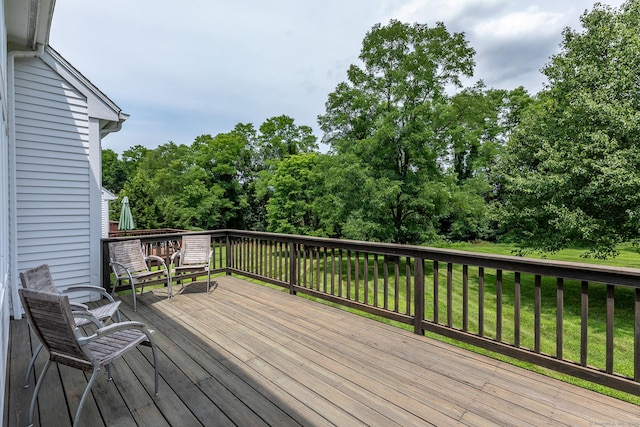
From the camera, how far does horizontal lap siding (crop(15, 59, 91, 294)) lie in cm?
379

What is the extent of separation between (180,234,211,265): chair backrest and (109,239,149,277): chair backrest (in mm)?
619

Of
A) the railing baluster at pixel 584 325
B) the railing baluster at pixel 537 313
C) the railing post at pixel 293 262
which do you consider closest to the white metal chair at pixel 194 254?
the railing post at pixel 293 262

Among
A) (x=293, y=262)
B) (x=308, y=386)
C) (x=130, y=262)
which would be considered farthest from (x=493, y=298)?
(x=130, y=262)

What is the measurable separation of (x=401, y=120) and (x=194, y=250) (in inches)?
285

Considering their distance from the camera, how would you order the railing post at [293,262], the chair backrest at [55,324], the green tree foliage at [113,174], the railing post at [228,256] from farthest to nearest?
the green tree foliage at [113,174] → the railing post at [228,256] → the railing post at [293,262] → the chair backrest at [55,324]

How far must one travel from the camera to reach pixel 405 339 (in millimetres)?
3045

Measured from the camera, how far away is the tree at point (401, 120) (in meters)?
8.94

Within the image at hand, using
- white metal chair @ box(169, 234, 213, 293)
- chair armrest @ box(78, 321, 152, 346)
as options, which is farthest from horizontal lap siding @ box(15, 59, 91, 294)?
chair armrest @ box(78, 321, 152, 346)

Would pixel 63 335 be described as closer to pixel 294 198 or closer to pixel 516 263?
pixel 516 263

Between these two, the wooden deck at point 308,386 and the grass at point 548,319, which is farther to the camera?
the grass at point 548,319

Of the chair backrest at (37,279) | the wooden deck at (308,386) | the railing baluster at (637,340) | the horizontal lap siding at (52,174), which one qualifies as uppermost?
the horizontal lap siding at (52,174)

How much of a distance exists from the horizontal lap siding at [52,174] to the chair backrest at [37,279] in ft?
5.68

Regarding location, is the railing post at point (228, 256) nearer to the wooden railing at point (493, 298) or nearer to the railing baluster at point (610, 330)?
the wooden railing at point (493, 298)

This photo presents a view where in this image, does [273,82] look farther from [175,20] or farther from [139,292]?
[139,292]
